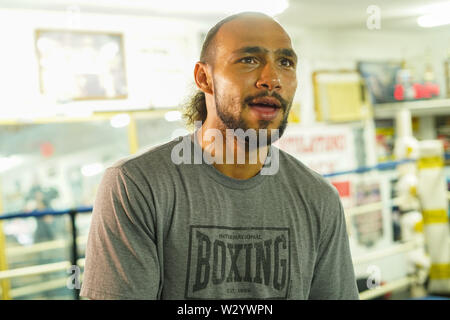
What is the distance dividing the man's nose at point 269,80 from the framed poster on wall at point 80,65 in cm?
318

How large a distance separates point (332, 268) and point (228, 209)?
33 cm

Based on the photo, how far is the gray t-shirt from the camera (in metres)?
0.93

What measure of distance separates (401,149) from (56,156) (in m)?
3.18

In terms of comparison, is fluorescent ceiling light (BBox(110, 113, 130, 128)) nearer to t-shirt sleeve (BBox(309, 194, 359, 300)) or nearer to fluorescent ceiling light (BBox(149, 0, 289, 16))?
fluorescent ceiling light (BBox(149, 0, 289, 16))

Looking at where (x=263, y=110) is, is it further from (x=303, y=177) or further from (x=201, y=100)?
(x=201, y=100)

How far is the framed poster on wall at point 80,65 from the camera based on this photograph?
12.3 ft

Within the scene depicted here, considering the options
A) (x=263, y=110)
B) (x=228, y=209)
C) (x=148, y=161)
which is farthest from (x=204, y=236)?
(x=263, y=110)

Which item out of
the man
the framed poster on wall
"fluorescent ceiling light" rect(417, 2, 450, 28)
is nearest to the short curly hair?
the man

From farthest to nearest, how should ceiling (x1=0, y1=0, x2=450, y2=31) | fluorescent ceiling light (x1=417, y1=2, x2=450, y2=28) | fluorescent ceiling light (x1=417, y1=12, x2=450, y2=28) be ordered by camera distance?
fluorescent ceiling light (x1=417, y1=12, x2=450, y2=28) → fluorescent ceiling light (x1=417, y1=2, x2=450, y2=28) → ceiling (x1=0, y1=0, x2=450, y2=31)

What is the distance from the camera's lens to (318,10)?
444 cm

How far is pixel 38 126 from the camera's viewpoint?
3740mm

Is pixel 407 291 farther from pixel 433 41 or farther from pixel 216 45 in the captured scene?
pixel 433 41
